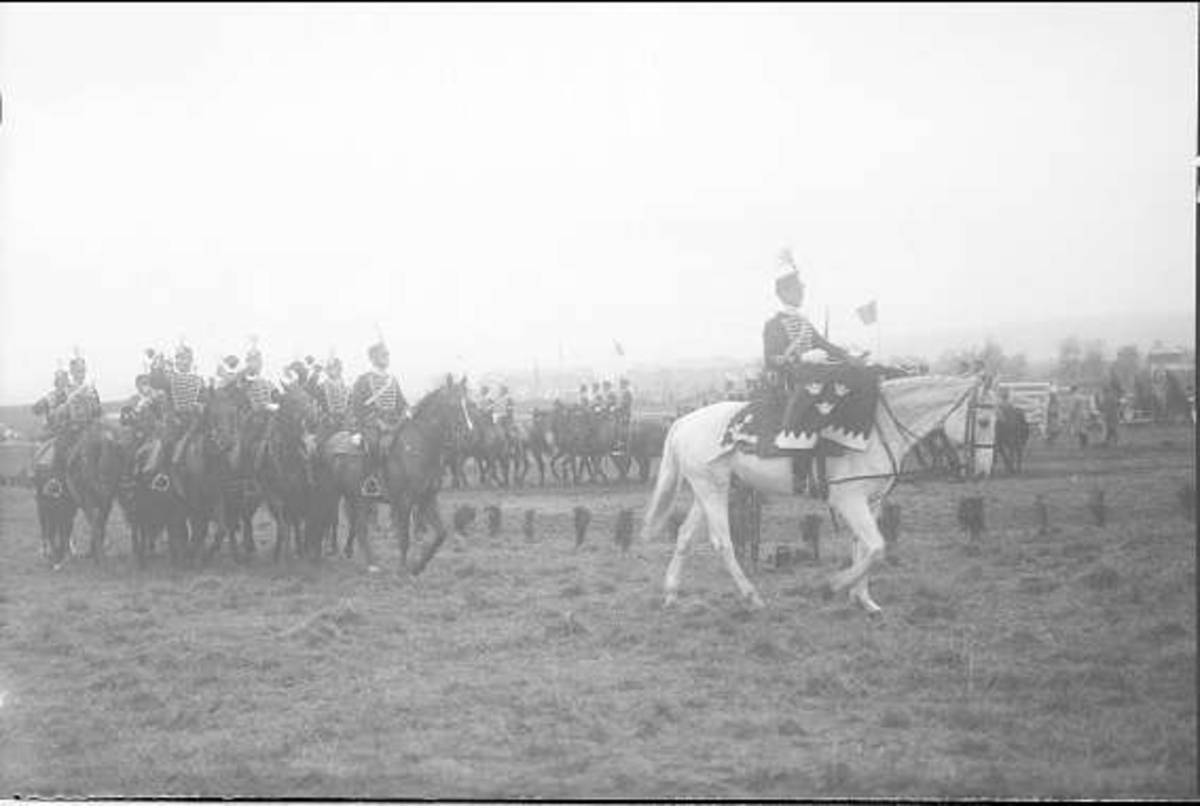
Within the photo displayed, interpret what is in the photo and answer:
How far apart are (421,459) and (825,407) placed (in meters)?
3.62

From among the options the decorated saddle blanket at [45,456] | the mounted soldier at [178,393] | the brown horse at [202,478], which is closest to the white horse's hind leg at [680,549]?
the mounted soldier at [178,393]

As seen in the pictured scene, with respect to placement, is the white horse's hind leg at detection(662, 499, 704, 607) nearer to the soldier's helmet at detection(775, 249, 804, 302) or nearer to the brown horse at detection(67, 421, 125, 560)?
the soldier's helmet at detection(775, 249, 804, 302)

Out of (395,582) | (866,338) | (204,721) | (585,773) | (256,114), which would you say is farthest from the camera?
(395,582)

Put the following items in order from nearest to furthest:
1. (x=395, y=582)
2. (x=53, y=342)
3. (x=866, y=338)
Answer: (x=866, y=338) → (x=53, y=342) → (x=395, y=582)

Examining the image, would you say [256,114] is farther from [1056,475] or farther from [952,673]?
[1056,475]

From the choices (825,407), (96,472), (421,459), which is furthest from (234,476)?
(825,407)

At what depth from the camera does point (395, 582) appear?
8141 mm

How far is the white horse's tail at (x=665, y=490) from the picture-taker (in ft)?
24.1

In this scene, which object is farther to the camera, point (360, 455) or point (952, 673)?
point (360, 455)

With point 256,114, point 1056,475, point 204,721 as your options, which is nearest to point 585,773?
point 204,721

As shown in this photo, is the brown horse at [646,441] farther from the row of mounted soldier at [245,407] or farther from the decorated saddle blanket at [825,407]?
the decorated saddle blanket at [825,407]

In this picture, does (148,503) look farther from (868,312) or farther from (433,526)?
(868,312)

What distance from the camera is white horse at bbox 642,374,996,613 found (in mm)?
6613

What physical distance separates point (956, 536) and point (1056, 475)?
112 inches
